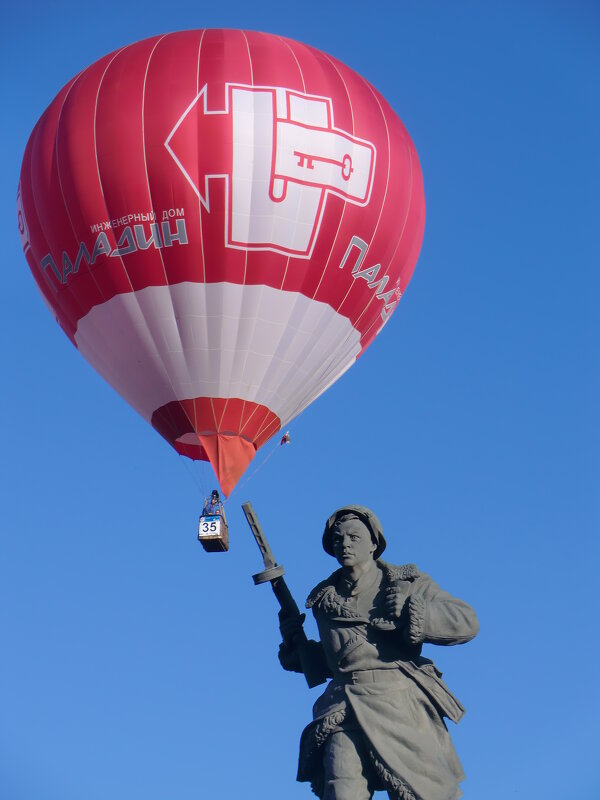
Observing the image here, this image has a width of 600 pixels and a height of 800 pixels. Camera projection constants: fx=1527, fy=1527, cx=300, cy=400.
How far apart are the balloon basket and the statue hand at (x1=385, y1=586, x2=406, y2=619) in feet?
49.1

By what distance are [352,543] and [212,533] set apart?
1466 cm

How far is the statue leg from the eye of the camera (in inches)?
450

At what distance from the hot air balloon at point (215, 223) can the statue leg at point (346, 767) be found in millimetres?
15164

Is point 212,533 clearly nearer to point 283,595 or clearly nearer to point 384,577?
point 283,595

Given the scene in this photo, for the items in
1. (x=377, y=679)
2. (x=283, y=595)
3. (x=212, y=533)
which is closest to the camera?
(x=377, y=679)

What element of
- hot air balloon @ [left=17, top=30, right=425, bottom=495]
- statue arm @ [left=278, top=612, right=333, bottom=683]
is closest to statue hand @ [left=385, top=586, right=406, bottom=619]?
statue arm @ [left=278, top=612, right=333, bottom=683]

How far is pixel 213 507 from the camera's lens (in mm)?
27266

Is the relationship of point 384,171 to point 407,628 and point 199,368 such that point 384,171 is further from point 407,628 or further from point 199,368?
point 407,628

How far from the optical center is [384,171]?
89.6ft

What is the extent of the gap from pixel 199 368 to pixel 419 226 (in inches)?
216

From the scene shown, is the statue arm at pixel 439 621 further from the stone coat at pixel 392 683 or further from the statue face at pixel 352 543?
the statue face at pixel 352 543

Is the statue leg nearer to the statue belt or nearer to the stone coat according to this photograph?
the stone coat

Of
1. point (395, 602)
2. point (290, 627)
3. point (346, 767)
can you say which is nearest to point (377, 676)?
point (395, 602)

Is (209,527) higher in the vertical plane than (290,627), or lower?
higher
